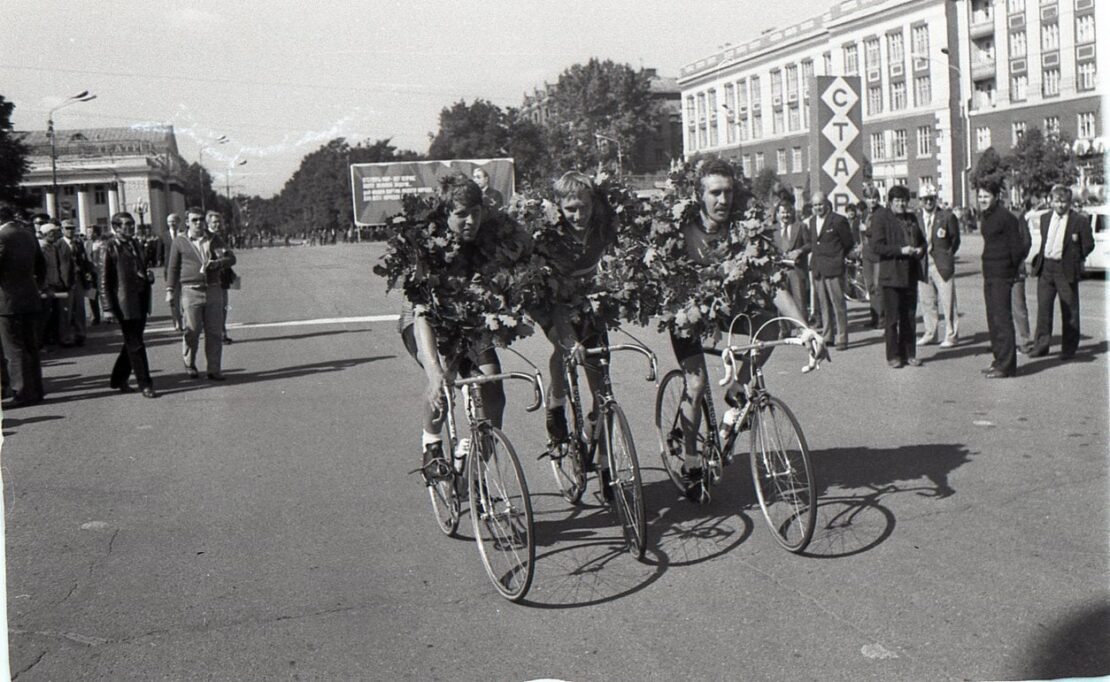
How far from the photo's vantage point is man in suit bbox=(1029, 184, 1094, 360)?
38.3 feet

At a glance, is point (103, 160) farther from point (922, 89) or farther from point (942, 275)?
point (922, 89)

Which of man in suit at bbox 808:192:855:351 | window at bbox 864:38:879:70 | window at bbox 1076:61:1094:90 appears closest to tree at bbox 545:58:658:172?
window at bbox 864:38:879:70

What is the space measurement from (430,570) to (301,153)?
264 cm

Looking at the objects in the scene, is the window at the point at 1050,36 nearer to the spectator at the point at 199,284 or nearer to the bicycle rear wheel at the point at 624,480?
the bicycle rear wheel at the point at 624,480

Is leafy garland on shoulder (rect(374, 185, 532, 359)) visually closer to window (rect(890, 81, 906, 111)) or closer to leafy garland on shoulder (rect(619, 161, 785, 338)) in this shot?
leafy garland on shoulder (rect(619, 161, 785, 338))

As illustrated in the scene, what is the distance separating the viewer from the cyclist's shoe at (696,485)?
20.6ft

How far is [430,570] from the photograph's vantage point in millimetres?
5355

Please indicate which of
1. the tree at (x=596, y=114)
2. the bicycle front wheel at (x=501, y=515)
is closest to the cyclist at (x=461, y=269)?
the bicycle front wheel at (x=501, y=515)

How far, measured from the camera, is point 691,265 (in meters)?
5.89

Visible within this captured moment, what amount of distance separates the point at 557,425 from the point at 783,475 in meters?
1.19

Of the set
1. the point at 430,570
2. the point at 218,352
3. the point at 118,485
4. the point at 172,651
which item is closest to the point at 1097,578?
the point at 430,570

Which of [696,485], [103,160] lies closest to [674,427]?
[696,485]

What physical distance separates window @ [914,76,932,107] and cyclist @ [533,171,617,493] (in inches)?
380

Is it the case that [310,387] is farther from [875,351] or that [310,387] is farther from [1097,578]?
[1097,578]
